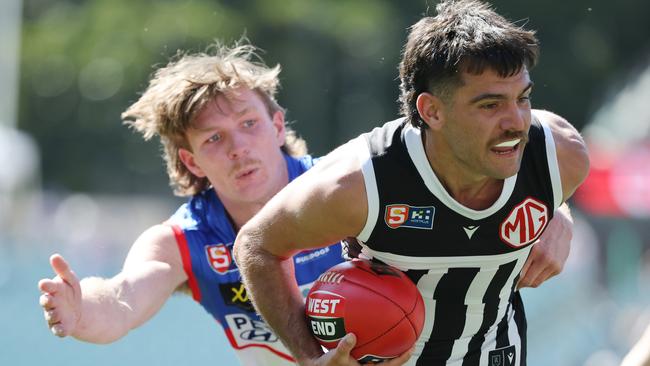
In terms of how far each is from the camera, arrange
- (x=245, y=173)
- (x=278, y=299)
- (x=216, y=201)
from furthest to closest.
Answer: (x=216, y=201) → (x=245, y=173) → (x=278, y=299)

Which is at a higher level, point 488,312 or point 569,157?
point 569,157

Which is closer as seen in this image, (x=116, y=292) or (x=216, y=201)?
(x=116, y=292)

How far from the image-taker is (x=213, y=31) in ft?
109

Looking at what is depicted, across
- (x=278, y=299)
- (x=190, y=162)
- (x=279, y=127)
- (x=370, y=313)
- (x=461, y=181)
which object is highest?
(x=279, y=127)

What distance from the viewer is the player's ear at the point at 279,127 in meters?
6.36

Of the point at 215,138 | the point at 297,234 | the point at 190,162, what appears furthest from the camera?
the point at 190,162

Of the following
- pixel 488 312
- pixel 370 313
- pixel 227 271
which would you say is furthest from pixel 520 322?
pixel 227 271

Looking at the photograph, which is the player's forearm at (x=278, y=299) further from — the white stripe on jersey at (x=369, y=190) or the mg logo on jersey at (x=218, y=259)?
the mg logo on jersey at (x=218, y=259)

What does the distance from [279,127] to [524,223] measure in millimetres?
1808

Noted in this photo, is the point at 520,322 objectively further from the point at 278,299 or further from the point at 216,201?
the point at 216,201

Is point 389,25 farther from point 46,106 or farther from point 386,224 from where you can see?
point 386,224

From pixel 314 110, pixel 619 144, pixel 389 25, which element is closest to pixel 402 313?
pixel 619 144

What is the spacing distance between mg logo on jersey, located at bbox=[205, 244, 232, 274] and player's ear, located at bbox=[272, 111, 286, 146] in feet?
2.22

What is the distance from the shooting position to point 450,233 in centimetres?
492
